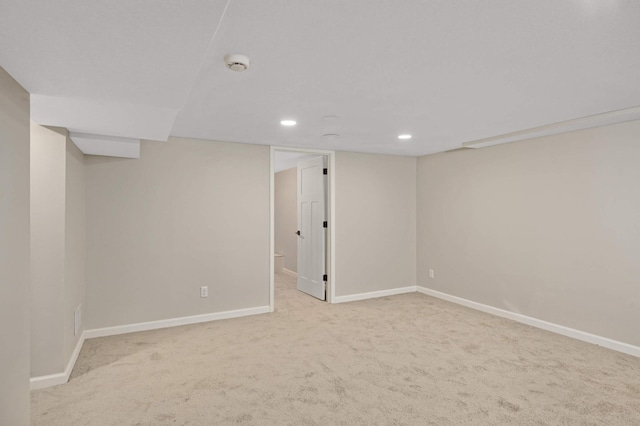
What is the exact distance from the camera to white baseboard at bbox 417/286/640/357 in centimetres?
337

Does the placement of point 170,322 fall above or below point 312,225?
below

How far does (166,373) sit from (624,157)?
444 cm

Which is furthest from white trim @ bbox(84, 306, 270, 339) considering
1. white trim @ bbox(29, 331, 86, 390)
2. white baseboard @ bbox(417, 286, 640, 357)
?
white baseboard @ bbox(417, 286, 640, 357)

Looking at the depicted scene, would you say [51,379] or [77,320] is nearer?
[51,379]

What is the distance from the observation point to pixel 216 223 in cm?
432

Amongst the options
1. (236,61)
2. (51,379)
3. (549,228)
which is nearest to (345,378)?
(51,379)

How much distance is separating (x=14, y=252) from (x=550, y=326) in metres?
4.63

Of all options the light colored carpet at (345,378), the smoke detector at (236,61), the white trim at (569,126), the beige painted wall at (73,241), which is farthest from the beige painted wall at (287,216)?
the smoke detector at (236,61)

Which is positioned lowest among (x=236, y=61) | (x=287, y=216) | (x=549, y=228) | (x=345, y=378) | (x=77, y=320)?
(x=345, y=378)

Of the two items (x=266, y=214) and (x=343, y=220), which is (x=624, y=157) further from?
(x=266, y=214)

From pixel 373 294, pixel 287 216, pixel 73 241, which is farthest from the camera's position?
pixel 287 216

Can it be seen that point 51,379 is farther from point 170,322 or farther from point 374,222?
point 374,222

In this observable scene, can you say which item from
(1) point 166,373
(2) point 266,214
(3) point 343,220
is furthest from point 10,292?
(3) point 343,220

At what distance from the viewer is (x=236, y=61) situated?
6.43ft
